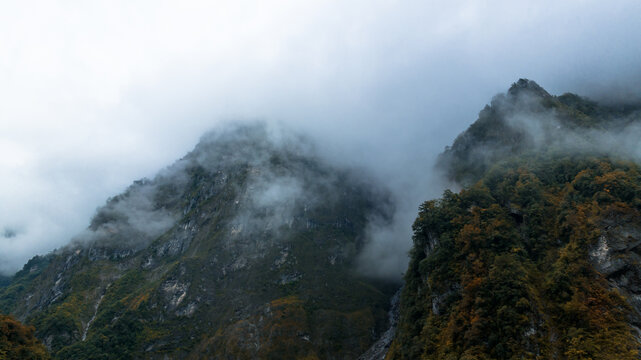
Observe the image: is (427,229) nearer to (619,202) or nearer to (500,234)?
(500,234)

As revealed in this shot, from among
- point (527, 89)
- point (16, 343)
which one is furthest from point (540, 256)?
point (16, 343)

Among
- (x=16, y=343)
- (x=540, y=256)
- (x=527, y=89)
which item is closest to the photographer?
(x=16, y=343)

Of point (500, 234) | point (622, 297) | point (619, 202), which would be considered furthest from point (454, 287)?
point (619, 202)

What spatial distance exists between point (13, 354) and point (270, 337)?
10829 cm

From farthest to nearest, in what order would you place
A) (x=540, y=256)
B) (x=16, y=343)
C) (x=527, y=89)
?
1. (x=527, y=89)
2. (x=540, y=256)
3. (x=16, y=343)

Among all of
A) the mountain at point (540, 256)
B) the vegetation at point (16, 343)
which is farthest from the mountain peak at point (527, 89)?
the vegetation at point (16, 343)

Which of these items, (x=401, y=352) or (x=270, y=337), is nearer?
(x=401, y=352)

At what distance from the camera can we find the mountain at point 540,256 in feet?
267

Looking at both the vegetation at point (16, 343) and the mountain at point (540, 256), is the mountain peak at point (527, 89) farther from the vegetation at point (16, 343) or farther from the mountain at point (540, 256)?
the vegetation at point (16, 343)

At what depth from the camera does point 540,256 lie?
103375 mm

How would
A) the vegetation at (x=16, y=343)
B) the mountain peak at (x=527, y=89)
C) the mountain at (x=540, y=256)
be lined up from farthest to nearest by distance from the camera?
the mountain peak at (x=527, y=89) → the vegetation at (x=16, y=343) → the mountain at (x=540, y=256)

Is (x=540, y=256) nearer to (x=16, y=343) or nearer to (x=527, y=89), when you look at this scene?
(x=527, y=89)

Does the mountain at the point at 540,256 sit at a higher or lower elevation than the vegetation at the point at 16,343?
higher

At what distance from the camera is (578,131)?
143m
